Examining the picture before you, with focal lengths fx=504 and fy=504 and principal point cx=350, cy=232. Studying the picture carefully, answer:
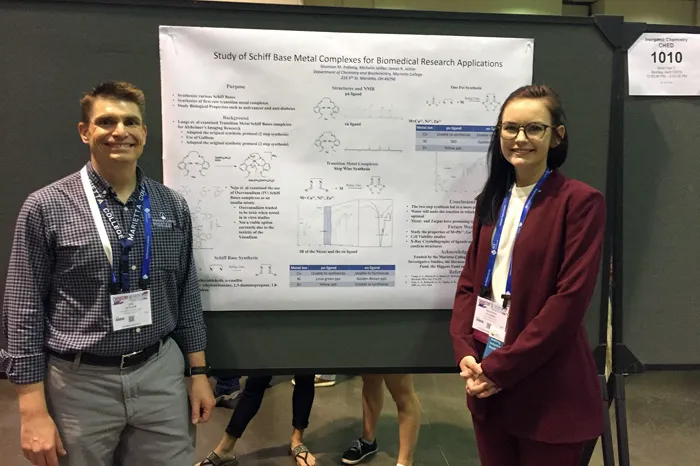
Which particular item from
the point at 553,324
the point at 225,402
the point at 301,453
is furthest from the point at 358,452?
the point at 553,324

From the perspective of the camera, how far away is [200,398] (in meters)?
1.48

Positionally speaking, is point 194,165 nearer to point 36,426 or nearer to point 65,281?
point 65,281

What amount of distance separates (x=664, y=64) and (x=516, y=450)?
132 centimetres

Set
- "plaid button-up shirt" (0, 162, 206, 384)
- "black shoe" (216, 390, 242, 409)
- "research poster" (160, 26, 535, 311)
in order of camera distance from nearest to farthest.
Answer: "plaid button-up shirt" (0, 162, 206, 384)
"research poster" (160, 26, 535, 311)
"black shoe" (216, 390, 242, 409)

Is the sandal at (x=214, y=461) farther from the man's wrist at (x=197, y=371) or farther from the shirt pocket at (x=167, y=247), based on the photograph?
the shirt pocket at (x=167, y=247)

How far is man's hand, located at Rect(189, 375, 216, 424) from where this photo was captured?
1.48 meters

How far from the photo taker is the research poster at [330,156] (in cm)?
156

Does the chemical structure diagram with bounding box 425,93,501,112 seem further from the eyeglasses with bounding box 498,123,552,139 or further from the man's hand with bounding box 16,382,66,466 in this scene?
the man's hand with bounding box 16,382,66,466

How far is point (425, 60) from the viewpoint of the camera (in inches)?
63.0

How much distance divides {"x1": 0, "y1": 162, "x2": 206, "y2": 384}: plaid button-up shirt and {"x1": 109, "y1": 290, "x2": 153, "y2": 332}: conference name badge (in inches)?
0.6

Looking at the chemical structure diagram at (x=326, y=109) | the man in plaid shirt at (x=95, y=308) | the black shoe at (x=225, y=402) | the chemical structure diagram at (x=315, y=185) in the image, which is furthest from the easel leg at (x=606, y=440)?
the black shoe at (x=225, y=402)

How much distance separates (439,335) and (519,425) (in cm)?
44

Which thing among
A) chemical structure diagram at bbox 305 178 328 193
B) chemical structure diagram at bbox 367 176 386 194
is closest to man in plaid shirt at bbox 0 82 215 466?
chemical structure diagram at bbox 305 178 328 193

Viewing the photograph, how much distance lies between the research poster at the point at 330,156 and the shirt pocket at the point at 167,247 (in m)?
0.18
